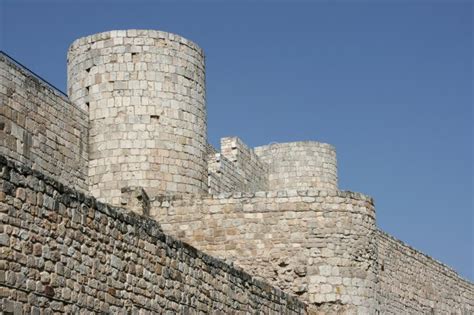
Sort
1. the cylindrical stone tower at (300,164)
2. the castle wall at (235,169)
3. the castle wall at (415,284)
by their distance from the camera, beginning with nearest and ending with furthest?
the castle wall at (415,284), the castle wall at (235,169), the cylindrical stone tower at (300,164)

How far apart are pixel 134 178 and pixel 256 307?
4.78 meters

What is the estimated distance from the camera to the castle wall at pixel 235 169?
2212 cm

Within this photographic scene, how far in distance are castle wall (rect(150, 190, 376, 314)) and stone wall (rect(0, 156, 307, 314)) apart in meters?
3.41

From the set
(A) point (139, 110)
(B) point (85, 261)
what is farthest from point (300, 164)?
(B) point (85, 261)

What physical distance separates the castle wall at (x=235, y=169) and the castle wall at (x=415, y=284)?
3780 mm

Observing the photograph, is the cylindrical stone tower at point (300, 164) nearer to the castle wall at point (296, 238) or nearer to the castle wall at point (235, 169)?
the castle wall at point (235, 169)

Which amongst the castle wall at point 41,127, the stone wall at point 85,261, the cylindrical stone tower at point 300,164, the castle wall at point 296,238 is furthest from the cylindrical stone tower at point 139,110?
the cylindrical stone tower at point 300,164

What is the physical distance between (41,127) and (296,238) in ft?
14.7

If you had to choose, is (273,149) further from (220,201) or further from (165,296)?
(165,296)

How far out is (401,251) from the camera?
21500 millimetres

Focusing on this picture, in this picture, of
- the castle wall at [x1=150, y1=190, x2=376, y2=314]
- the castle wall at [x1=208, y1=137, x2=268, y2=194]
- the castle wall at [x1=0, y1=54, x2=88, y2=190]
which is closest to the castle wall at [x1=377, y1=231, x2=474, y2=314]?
the castle wall at [x1=150, y1=190, x2=376, y2=314]

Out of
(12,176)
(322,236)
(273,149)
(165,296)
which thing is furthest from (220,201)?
(273,149)

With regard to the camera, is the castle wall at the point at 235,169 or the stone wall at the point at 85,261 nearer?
the stone wall at the point at 85,261

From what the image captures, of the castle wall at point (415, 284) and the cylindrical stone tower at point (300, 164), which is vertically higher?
the cylindrical stone tower at point (300, 164)
